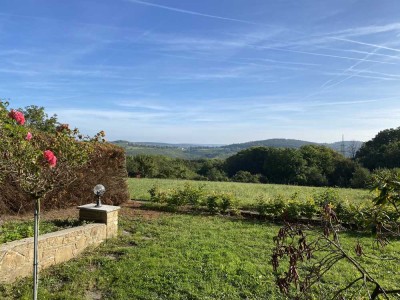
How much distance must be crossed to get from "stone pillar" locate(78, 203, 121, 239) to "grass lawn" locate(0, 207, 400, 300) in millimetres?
244

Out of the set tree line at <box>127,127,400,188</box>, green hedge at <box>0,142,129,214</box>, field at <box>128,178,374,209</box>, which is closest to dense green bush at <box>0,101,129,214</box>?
green hedge at <box>0,142,129,214</box>

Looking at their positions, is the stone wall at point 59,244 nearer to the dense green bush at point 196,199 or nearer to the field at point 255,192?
the dense green bush at point 196,199

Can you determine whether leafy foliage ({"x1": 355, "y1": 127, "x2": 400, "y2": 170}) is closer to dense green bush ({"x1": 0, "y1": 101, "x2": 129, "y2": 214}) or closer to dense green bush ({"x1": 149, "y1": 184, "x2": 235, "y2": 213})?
dense green bush ({"x1": 149, "y1": 184, "x2": 235, "y2": 213})

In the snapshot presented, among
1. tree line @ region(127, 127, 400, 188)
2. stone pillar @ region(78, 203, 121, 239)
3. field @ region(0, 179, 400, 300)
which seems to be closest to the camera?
field @ region(0, 179, 400, 300)

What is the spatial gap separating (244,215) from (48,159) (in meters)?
7.71

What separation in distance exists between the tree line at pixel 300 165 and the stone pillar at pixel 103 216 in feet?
76.1

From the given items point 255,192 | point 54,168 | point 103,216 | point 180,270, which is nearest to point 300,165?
point 255,192

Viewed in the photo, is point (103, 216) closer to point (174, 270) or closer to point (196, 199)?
point (174, 270)

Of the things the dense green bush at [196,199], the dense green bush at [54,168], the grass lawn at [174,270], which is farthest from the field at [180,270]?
the dense green bush at [196,199]

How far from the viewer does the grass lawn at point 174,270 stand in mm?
4312

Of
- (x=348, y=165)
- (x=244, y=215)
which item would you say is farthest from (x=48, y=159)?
(x=348, y=165)

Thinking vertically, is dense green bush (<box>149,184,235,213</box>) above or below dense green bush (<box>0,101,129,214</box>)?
below

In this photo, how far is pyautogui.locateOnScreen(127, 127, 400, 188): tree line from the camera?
36.3 m

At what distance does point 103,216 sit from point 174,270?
2.44 metres
